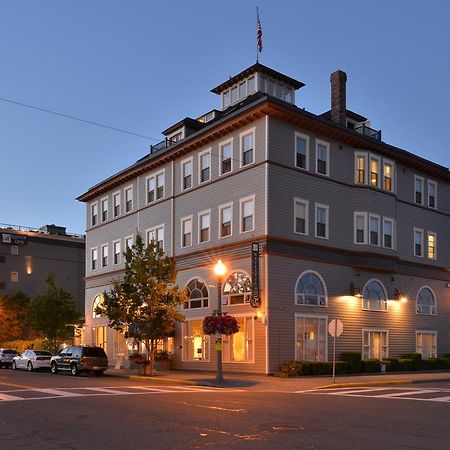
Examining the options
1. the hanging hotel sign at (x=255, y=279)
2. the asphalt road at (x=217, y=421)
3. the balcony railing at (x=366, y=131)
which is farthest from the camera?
the balcony railing at (x=366, y=131)

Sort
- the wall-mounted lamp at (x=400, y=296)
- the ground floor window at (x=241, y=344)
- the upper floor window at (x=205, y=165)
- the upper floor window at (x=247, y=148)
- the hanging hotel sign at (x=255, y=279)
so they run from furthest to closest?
the wall-mounted lamp at (x=400, y=296)
the upper floor window at (x=205, y=165)
the upper floor window at (x=247, y=148)
the ground floor window at (x=241, y=344)
the hanging hotel sign at (x=255, y=279)

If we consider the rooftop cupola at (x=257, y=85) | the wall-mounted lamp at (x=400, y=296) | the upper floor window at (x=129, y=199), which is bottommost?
the wall-mounted lamp at (x=400, y=296)

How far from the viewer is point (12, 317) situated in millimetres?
68188

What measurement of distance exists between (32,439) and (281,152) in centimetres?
2459

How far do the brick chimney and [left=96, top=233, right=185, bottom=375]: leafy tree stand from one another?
1449 centimetres

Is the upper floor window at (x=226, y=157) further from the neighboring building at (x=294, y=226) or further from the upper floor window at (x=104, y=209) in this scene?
the upper floor window at (x=104, y=209)

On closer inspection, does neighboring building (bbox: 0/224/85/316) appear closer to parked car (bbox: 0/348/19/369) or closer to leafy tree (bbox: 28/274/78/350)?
leafy tree (bbox: 28/274/78/350)

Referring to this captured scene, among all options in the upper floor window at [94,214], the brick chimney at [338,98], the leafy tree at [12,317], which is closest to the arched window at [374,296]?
the brick chimney at [338,98]

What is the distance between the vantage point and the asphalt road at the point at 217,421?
10531 millimetres

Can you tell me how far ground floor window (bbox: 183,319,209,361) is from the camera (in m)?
36.2

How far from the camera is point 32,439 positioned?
10844mm

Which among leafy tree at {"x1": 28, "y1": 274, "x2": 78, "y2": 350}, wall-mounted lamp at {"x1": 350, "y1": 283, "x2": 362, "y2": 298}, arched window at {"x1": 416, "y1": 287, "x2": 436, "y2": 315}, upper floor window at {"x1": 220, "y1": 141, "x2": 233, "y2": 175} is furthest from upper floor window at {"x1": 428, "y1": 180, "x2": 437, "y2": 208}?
leafy tree at {"x1": 28, "y1": 274, "x2": 78, "y2": 350}

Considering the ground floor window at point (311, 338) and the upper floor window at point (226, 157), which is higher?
the upper floor window at point (226, 157)

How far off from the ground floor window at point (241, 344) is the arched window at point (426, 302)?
1359cm
